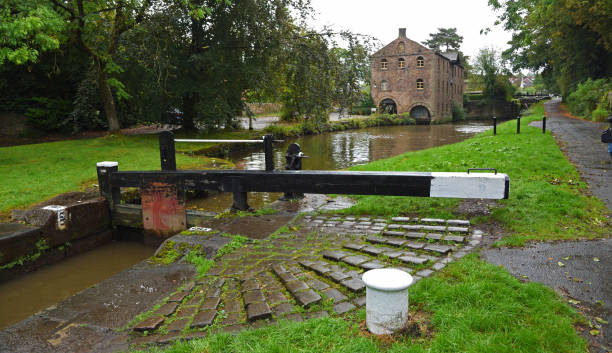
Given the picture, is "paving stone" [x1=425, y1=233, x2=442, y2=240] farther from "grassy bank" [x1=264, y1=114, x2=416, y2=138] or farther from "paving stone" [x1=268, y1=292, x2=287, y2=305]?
"grassy bank" [x1=264, y1=114, x2=416, y2=138]

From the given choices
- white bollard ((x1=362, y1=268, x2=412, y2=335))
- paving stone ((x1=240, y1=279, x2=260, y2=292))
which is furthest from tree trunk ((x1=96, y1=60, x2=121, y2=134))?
white bollard ((x1=362, y1=268, x2=412, y2=335))

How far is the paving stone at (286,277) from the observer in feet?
12.3

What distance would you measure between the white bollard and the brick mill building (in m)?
45.5

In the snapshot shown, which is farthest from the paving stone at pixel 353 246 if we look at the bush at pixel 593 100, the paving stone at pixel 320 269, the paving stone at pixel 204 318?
the bush at pixel 593 100

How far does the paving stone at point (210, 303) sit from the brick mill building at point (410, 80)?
45.2m

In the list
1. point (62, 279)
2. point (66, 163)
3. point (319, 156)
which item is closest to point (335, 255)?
point (62, 279)

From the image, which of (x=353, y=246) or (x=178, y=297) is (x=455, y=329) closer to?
(x=353, y=246)

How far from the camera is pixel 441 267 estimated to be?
386 centimetres

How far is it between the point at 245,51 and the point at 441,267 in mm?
14511

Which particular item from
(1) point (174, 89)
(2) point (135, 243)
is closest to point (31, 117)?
(1) point (174, 89)

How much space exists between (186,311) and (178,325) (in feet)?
0.70

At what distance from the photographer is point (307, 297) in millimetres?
3396

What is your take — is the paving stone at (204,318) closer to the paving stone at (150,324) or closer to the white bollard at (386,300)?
the paving stone at (150,324)

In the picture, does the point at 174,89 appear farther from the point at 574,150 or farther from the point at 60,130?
the point at 574,150
